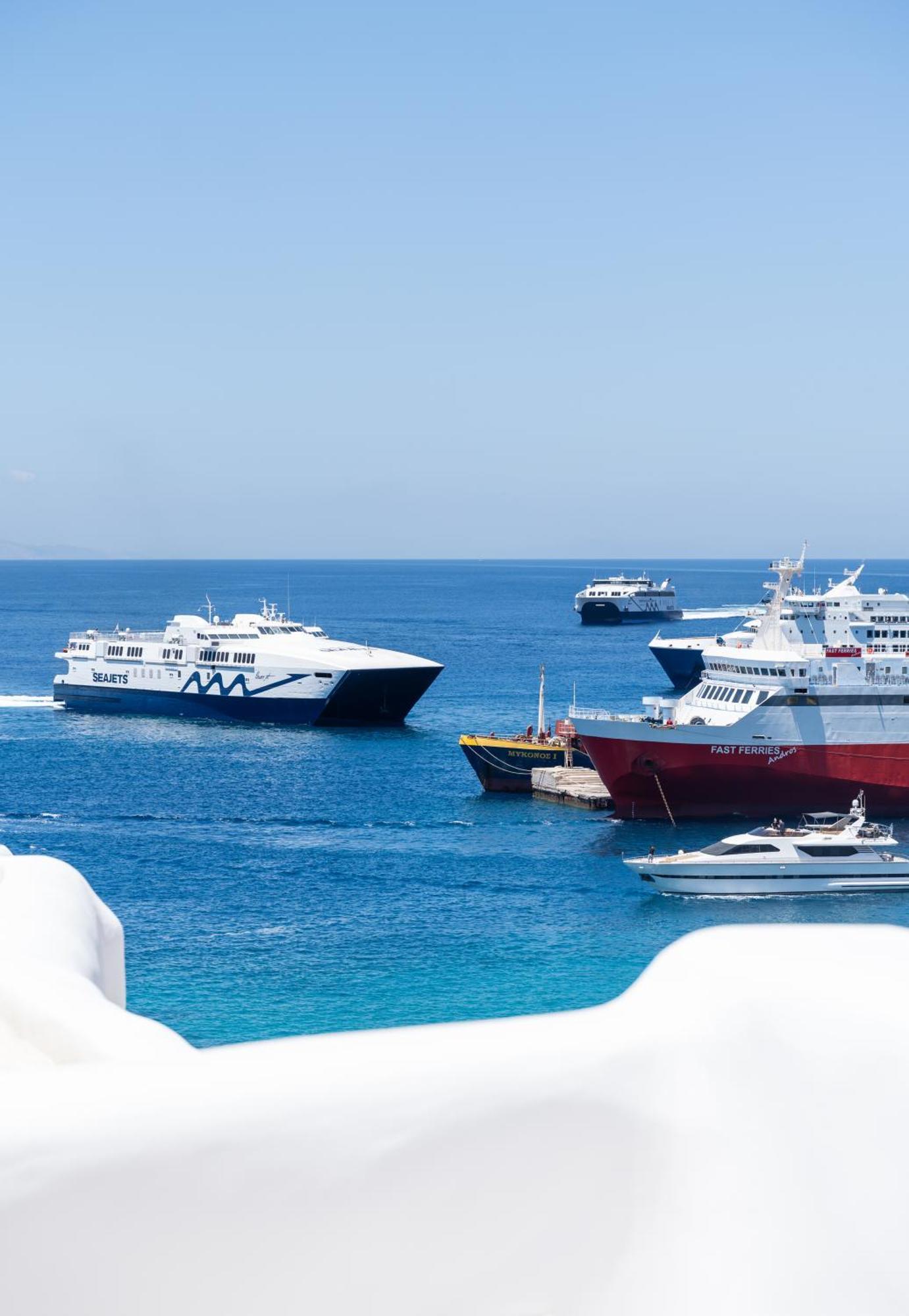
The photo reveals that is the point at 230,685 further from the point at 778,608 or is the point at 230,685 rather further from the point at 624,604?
the point at 624,604

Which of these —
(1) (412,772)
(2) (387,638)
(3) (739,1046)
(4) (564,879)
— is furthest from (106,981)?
(2) (387,638)

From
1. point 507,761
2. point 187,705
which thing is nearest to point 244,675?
point 187,705

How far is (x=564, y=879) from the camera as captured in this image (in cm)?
2855

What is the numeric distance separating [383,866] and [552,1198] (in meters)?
27.1

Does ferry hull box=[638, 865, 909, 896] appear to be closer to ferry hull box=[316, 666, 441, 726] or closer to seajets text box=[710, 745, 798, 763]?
seajets text box=[710, 745, 798, 763]

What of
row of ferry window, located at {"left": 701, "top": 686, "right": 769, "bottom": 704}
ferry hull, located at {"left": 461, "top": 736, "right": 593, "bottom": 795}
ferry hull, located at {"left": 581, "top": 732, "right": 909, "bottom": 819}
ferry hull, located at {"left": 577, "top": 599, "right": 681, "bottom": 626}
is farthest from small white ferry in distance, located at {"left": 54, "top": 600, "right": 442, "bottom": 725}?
ferry hull, located at {"left": 577, "top": 599, "right": 681, "bottom": 626}

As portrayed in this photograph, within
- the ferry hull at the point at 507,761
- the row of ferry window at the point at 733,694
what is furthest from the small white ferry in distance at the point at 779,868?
the ferry hull at the point at 507,761

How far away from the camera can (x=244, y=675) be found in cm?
5188

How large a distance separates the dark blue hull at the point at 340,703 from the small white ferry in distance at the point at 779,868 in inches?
961

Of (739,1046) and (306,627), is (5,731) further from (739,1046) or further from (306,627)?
(739,1046)

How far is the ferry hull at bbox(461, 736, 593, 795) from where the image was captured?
1532 inches

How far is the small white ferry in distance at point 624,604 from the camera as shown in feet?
388

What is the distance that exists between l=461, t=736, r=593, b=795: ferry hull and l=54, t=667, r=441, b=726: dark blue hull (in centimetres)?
1111

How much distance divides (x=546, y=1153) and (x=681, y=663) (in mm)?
65007
